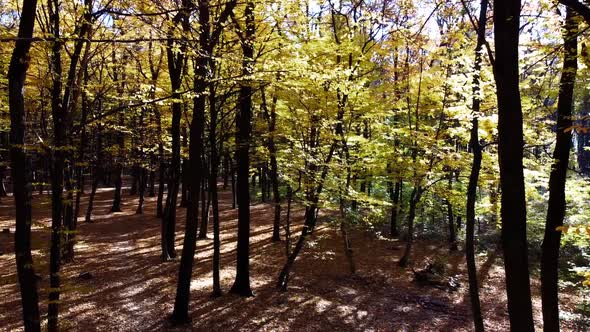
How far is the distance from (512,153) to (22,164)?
20.6 ft

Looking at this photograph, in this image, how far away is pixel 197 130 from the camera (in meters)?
9.78

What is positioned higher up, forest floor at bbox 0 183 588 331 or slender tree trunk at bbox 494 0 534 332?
slender tree trunk at bbox 494 0 534 332

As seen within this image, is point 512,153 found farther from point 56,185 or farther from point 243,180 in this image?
point 243,180

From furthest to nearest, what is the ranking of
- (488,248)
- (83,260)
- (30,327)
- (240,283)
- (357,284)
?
(488,248) < (357,284) < (83,260) < (240,283) < (30,327)

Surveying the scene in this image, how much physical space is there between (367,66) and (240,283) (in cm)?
952

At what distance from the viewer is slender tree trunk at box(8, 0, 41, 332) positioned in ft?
16.7

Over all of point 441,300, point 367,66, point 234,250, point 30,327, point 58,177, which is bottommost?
point 441,300

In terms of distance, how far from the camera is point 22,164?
5387mm

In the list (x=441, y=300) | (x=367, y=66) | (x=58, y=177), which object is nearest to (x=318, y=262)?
(x=441, y=300)

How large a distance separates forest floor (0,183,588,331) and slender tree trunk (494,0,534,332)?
6.70m

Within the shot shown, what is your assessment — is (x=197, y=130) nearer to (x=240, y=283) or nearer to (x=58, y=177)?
(x=58, y=177)

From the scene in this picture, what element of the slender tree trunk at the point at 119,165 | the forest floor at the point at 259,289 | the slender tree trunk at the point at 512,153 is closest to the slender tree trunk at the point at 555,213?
the slender tree trunk at the point at 512,153

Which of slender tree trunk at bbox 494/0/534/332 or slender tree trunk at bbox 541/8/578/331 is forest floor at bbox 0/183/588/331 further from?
slender tree trunk at bbox 494/0/534/332

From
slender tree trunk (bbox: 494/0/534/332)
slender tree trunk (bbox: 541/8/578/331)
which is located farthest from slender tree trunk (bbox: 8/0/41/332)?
slender tree trunk (bbox: 541/8/578/331)
